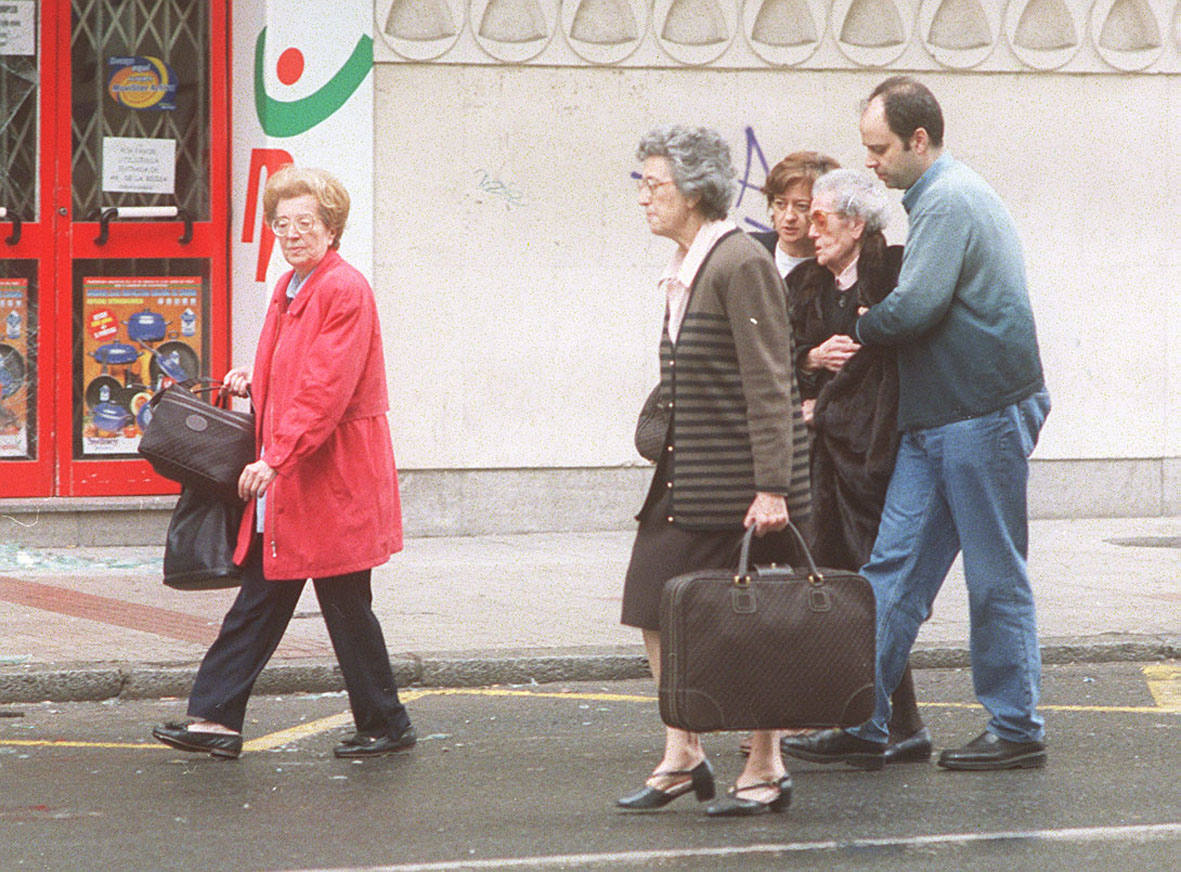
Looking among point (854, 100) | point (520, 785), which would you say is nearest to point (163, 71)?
point (854, 100)

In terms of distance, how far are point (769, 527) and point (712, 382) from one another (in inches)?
16.2

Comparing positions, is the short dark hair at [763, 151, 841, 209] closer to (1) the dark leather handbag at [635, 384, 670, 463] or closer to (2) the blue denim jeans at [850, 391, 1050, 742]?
(2) the blue denim jeans at [850, 391, 1050, 742]

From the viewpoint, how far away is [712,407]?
4.95 meters

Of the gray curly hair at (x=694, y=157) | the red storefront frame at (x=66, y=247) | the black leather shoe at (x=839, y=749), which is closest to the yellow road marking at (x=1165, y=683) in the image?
the black leather shoe at (x=839, y=749)

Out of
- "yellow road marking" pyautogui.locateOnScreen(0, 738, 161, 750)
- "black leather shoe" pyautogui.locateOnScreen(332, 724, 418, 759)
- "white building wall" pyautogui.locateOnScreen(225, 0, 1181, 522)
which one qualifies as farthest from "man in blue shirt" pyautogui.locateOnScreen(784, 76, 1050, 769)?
"white building wall" pyautogui.locateOnScreen(225, 0, 1181, 522)

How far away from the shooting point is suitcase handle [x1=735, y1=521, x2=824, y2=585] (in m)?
4.75

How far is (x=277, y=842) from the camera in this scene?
4883 millimetres

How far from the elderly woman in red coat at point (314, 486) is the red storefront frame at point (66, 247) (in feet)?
16.9

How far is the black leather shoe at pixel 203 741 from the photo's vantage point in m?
5.96

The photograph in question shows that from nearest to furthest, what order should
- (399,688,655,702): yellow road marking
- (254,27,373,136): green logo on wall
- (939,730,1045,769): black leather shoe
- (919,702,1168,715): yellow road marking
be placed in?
(939,730,1045,769): black leather shoe < (919,702,1168,715): yellow road marking < (399,688,655,702): yellow road marking < (254,27,373,136): green logo on wall

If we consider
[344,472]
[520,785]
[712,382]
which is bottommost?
[520,785]

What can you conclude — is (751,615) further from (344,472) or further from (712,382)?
(344,472)

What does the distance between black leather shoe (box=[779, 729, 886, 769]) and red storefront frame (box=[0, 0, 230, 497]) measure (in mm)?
6154

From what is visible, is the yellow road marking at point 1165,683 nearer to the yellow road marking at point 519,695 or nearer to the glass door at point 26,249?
the yellow road marking at point 519,695
